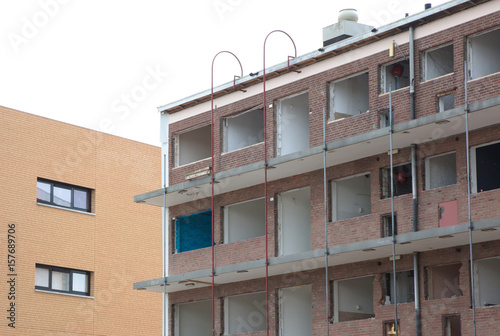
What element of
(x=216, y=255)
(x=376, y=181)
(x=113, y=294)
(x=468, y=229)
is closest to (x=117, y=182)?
(x=113, y=294)

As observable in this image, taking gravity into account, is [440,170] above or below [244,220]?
above

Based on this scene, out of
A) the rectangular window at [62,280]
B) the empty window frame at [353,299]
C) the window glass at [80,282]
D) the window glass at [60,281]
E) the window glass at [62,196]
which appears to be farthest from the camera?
the window glass at [80,282]

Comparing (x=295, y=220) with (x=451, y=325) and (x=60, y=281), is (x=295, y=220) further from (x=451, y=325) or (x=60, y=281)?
(x=60, y=281)

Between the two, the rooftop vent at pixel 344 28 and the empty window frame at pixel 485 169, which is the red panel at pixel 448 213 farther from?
the rooftop vent at pixel 344 28

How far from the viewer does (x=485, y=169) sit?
29188mm

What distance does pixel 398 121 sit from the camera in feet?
102

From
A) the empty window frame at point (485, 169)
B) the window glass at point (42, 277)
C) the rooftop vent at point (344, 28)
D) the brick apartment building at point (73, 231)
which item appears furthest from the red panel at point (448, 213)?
the window glass at point (42, 277)

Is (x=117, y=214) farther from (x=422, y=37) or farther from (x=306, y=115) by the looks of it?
(x=422, y=37)

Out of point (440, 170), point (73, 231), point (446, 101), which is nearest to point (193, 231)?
point (73, 231)

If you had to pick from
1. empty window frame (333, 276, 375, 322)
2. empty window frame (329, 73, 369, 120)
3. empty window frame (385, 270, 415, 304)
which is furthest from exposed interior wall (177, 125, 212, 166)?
empty window frame (385, 270, 415, 304)

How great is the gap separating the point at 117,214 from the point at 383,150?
64.7 ft

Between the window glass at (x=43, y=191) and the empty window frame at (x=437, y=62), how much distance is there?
20543 mm

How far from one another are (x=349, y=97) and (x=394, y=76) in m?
2.16

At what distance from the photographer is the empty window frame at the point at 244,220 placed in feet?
121
